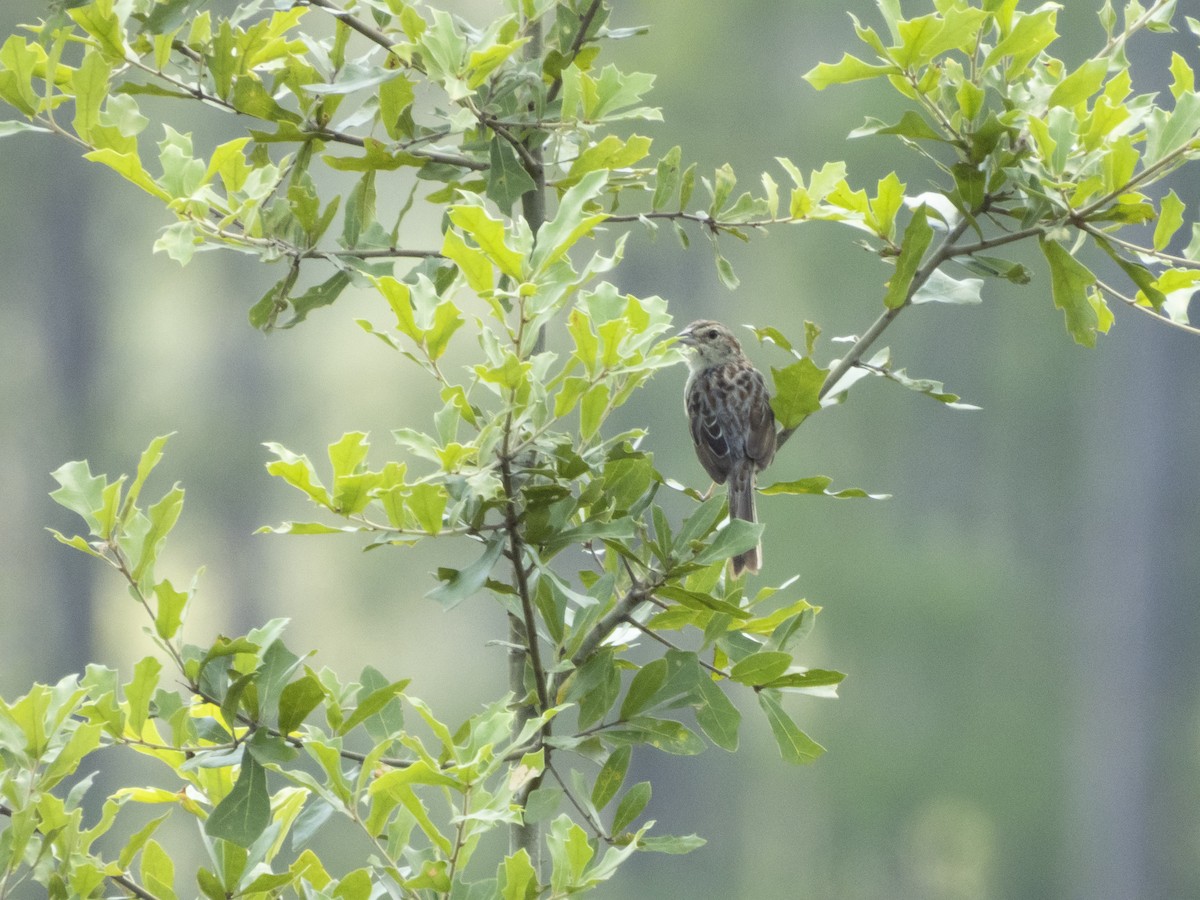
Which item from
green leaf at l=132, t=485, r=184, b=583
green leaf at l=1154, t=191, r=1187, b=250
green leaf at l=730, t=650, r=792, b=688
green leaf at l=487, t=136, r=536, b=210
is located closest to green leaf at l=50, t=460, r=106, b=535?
green leaf at l=132, t=485, r=184, b=583

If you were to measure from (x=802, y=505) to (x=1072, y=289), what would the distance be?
721cm

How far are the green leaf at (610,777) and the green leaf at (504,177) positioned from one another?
426 millimetres

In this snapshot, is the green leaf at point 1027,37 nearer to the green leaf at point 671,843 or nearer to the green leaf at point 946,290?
the green leaf at point 946,290

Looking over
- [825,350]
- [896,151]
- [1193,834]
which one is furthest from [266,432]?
[1193,834]

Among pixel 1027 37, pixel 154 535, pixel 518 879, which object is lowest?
pixel 518 879

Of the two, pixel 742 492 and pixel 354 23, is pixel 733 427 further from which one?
pixel 354 23

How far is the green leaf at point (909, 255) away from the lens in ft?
3.51

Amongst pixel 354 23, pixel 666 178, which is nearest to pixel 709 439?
pixel 666 178

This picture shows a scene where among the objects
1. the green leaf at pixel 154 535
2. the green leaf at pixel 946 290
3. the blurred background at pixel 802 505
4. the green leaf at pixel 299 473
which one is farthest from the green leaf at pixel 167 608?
the blurred background at pixel 802 505

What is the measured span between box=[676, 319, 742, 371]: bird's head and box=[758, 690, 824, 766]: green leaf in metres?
1.35

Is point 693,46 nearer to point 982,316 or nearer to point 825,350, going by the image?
point 825,350

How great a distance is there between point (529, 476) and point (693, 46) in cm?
736

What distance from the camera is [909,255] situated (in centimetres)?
108

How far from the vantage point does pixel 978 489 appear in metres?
9.13
